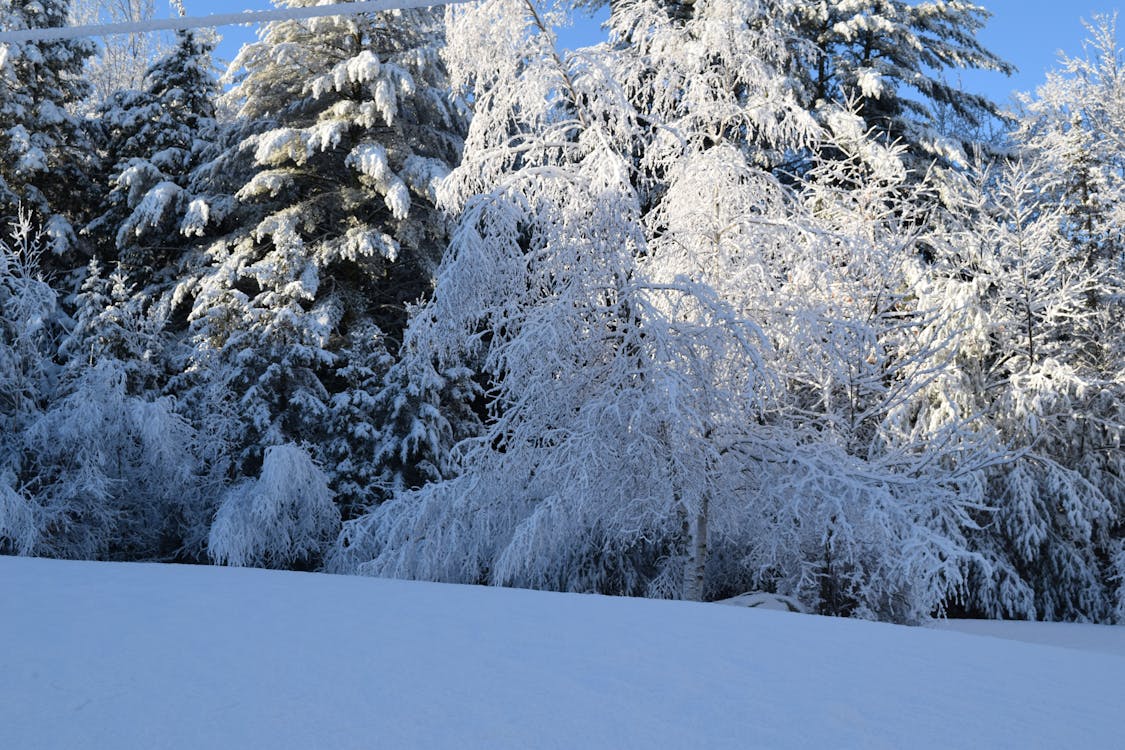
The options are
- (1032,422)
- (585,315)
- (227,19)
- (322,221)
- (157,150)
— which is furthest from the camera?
(157,150)

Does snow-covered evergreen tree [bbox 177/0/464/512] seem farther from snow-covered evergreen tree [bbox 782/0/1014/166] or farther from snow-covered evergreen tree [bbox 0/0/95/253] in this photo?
snow-covered evergreen tree [bbox 782/0/1014/166]

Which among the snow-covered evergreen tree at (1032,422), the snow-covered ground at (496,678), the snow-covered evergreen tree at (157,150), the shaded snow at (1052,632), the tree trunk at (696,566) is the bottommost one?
the shaded snow at (1052,632)

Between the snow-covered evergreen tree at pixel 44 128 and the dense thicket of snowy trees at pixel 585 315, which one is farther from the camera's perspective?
the snow-covered evergreen tree at pixel 44 128

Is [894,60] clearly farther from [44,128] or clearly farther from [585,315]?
[44,128]

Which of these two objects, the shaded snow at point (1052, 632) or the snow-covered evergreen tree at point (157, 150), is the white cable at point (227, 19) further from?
the snow-covered evergreen tree at point (157, 150)

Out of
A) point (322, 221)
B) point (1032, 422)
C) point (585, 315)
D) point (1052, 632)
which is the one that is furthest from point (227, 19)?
point (322, 221)

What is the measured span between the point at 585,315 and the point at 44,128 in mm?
13223

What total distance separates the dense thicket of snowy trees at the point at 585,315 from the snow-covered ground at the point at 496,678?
126 inches

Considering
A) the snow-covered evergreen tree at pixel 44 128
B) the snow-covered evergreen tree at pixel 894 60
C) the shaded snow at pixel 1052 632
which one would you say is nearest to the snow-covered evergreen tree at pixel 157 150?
the snow-covered evergreen tree at pixel 44 128

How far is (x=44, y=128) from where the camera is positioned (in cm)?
1540

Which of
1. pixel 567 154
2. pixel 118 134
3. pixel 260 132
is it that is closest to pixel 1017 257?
pixel 567 154

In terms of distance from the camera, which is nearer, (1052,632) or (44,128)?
(1052,632)

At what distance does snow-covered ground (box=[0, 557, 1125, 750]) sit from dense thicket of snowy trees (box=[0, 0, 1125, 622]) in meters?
3.19

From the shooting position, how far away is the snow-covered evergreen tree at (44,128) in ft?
47.8
